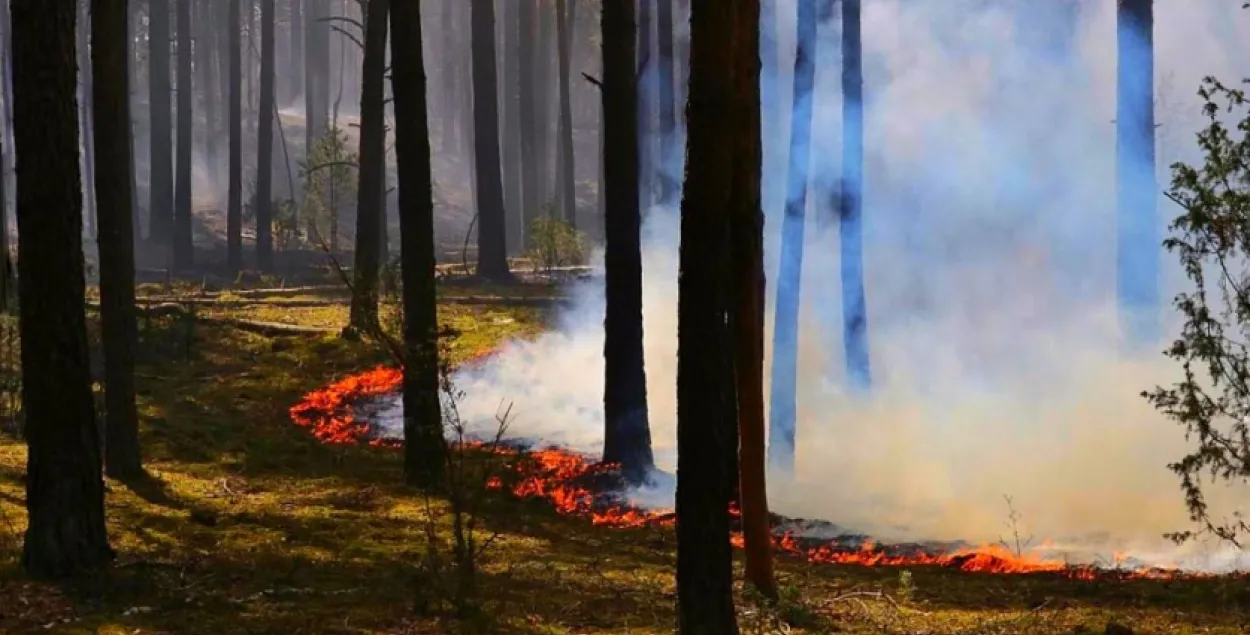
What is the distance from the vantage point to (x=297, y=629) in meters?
6.68

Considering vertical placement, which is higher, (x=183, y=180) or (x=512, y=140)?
(x=512, y=140)

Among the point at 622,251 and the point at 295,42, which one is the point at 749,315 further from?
the point at 295,42

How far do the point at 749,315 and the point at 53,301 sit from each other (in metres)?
3.86

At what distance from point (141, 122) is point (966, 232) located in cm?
5519

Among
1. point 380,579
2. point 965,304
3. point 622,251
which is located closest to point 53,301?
point 380,579

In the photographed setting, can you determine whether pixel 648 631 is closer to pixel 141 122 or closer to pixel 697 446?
pixel 697 446

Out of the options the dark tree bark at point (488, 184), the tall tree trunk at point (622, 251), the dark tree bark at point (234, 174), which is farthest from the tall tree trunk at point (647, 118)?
the tall tree trunk at point (622, 251)

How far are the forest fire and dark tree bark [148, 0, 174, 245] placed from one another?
25.1 metres

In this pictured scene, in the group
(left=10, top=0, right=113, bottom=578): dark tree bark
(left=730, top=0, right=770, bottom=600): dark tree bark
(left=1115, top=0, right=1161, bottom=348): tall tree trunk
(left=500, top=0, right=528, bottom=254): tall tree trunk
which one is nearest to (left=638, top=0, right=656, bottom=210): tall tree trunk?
(left=500, top=0, right=528, bottom=254): tall tree trunk

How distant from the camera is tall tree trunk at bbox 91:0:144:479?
10.1 meters

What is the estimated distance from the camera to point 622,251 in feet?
42.3

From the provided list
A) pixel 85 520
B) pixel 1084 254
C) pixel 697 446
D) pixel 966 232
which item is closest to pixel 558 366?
pixel 966 232

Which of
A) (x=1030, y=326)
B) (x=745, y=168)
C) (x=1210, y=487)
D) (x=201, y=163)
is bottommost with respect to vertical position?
(x=1210, y=487)

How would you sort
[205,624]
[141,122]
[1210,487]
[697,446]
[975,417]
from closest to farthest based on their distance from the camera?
[697,446]
[205,624]
[1210,487]
[975,417]
[141,122]
